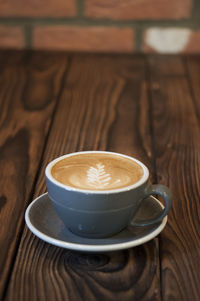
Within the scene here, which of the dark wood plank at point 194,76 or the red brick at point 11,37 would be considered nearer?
the dark wood plank at point 194,76

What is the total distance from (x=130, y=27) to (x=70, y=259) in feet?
3.39

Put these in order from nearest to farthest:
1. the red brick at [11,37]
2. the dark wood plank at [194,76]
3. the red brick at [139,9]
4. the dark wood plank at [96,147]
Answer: the dark wood plank at [96,147] → the dark wood plank at [194,76] → the red brick at [139,9] → the red brick at [11,37]

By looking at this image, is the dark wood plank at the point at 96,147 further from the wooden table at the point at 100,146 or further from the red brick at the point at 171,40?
the red brick at the point at 171,40

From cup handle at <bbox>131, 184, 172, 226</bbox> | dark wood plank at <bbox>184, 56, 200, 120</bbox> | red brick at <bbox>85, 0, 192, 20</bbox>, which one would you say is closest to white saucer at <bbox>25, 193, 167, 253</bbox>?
cup handle at <bbox>131, 184, 172, 226</bbox>

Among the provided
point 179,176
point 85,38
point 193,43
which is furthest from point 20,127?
point 193,43

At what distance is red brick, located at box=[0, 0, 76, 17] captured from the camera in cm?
138

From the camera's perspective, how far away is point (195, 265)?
18.8 inches

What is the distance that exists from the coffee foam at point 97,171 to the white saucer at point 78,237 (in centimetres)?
6

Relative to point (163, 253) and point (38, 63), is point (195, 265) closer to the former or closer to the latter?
point (163, 253)

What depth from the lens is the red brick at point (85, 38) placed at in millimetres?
1406

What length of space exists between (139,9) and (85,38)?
0.61ft

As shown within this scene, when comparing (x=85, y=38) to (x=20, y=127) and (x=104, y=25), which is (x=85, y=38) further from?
(x=20, y=127)

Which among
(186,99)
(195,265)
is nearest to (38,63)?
(186,99)

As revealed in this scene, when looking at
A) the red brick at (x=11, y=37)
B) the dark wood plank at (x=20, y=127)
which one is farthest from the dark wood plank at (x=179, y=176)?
the red brick at (x=11, y=37)
